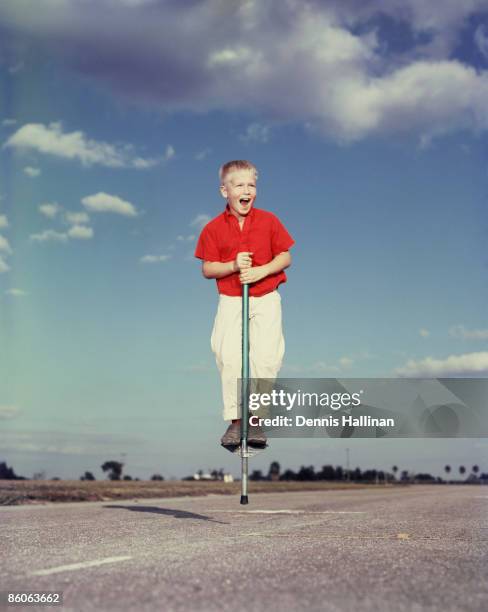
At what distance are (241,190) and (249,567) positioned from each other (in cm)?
397

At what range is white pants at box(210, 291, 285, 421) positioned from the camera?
6883 millimetres

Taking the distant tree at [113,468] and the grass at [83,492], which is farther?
the distant tree at [113,468]

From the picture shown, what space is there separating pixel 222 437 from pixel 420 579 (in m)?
3.32

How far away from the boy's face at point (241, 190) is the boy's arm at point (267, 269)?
1.75 feet

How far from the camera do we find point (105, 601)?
305 centimetres

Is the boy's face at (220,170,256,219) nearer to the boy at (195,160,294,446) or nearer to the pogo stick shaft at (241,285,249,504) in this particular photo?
the boy at (195,160,294,446)

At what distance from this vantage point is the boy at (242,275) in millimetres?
6902

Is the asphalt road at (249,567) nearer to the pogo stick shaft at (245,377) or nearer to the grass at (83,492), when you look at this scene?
the pogo stick shaft at (245,377)

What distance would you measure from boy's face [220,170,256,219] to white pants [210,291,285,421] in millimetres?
859

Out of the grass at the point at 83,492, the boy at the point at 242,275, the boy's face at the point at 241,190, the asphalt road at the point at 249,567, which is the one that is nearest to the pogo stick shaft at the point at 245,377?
the boy at the point at 242,275

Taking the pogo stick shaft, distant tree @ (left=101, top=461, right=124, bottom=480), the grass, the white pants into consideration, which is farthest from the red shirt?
distant tree @ (left=101, top=461, right=124, bottom=480)

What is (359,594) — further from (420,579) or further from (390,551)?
(390,551)

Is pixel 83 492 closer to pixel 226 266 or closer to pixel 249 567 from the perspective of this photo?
pixel 226 266

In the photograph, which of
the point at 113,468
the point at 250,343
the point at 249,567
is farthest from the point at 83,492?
the point at 113,468
